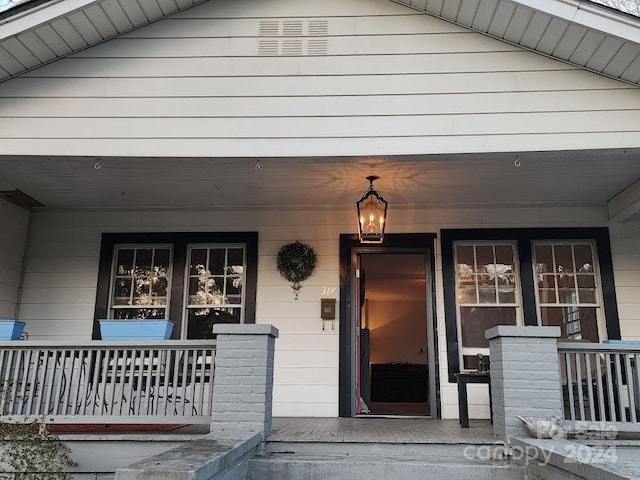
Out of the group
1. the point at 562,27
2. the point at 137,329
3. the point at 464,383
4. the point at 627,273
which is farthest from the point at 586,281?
the point at 137,329

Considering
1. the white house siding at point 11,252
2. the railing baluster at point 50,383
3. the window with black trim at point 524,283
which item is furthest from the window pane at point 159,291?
the window with black trim at point 524,283

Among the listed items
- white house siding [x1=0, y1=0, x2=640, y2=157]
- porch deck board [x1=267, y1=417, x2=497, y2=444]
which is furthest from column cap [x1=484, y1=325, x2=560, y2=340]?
white house siding [x1=0, y1=0, x2=640, y2=157]

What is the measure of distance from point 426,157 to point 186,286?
3331mm

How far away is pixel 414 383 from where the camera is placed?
10.4 meters

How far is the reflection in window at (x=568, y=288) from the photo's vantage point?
599 centimetres

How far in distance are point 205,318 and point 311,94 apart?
120 inches

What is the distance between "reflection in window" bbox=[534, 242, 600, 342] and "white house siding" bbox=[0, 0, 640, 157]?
7.56 feet

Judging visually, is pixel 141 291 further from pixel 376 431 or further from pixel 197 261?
pixel 376 431

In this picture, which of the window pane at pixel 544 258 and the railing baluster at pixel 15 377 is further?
the window pane at pixel 544 258

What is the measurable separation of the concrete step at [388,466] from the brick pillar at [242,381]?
10.8 inches

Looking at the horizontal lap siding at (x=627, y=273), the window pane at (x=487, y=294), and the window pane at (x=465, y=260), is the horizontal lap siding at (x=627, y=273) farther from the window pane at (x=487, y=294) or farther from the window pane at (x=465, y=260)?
the window pane at (x=465, y=260)

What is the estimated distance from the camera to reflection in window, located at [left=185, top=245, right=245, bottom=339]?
6.23 meters

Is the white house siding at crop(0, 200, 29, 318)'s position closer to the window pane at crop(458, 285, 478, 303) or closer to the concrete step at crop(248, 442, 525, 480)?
the concrete step at crop(248, 442, 525, 480)

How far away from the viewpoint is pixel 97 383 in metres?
4.14
